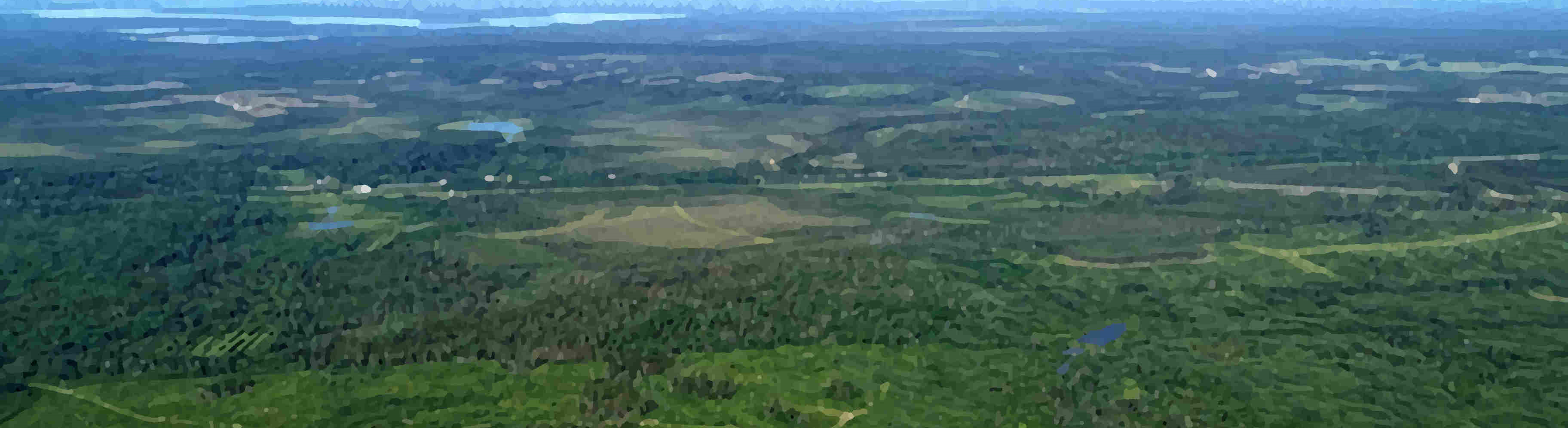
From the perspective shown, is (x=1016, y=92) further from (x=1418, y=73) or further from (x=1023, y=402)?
(x=1023, y=402)

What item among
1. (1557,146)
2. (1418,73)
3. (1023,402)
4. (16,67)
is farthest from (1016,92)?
(16,67)

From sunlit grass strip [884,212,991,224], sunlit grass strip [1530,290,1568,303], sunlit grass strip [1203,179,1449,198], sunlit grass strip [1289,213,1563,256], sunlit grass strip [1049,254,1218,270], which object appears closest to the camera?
sunlit grass strip [1530,290,1568,303]

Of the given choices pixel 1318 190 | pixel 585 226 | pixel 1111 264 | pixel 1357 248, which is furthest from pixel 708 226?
pixel 1318 190

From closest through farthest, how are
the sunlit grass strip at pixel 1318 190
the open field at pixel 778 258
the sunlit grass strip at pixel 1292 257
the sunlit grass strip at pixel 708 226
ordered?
the open field at pixel 778 258 → the sunlit grass strip at pixel 1292 257 → the sunlit grass strip at pixel 708 226 → the sunlit grass strip at pixel 1318 190

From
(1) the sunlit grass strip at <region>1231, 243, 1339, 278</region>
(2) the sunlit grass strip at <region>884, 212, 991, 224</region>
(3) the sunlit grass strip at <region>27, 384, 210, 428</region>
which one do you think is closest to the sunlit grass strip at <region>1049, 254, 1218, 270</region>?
(1) the sunlit grass strip at <region>1231, 243, 1339, 278</region>

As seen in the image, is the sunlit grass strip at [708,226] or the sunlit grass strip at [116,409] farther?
the sunlit grass strip at [708,226]

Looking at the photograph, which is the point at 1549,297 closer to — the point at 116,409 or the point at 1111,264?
the point at 1111,264

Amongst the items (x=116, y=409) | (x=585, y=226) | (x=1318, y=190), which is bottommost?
(x=116, y=409)

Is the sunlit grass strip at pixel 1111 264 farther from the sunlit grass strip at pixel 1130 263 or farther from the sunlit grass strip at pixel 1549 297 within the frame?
the sunlit grass strip at pixel 1549 297

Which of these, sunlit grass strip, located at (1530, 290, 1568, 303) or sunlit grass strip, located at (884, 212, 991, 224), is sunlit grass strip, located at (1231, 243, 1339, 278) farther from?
sunlit grass strip, located at (884, 212, 991, 224)

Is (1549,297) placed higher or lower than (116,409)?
higher

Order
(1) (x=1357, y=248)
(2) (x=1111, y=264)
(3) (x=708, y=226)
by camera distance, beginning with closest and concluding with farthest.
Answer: (2) (x=1111, y=264), (1) (x=1357, y=248), (3) (x=708, y=226)

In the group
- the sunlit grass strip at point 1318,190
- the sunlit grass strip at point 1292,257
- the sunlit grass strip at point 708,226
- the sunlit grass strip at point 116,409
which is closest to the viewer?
the sunlit grass strip at point 116,409

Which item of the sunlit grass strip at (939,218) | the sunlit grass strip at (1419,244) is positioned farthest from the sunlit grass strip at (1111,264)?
the sunlit grass strip at (939,218)
